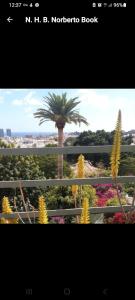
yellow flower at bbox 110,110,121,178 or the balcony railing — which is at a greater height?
yellow flower at bbox 110,110,121,178

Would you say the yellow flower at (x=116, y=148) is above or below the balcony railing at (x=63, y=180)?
above

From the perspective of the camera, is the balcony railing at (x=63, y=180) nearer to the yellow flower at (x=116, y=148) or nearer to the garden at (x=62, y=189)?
the garden at (x=62, y=189)

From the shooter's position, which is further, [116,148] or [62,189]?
[62,189]

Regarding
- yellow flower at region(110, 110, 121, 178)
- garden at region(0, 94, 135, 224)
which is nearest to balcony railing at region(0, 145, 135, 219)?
garden at region(0, 94, 135, 224)

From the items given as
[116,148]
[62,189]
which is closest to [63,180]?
[62,189]

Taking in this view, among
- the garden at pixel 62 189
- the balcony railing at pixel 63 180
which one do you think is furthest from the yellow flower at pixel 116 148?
the balcony railing at pixel 63 180

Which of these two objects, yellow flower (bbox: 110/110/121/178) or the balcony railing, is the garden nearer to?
the balcony railing

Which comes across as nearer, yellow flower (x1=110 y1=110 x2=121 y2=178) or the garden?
yellow flower (x1=110 y1=110 x2=121 y2=178)

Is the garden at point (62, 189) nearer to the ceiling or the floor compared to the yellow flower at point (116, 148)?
nearer to the floor

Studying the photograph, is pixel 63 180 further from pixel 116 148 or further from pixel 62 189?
pixel 116 148

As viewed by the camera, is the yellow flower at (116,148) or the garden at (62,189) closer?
the yellow flower at (116,148)
